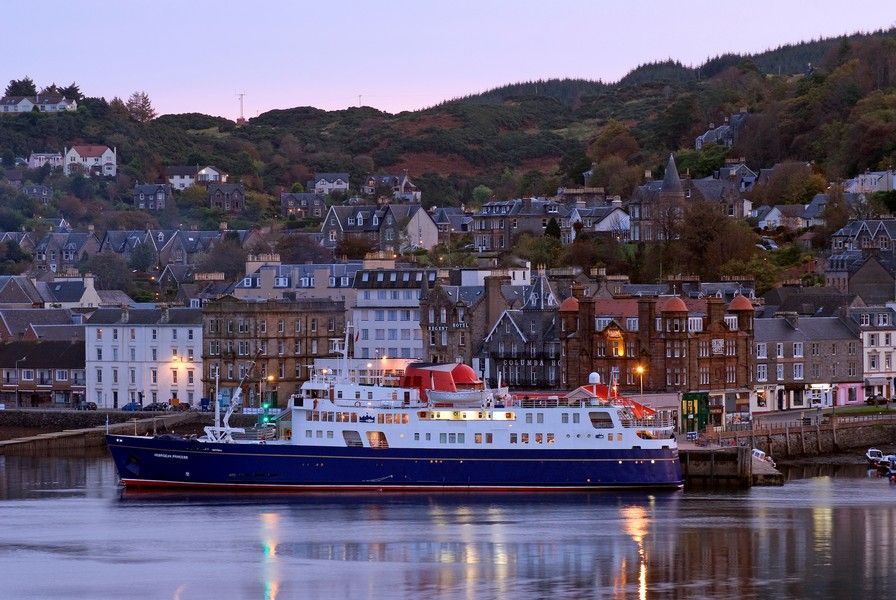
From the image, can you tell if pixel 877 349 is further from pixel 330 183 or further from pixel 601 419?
pixel 330 183

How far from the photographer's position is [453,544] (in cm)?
6288

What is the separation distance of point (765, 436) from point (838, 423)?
460cm

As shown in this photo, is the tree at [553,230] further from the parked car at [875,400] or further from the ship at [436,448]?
the ship at [436,448]

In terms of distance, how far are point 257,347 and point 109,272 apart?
41.1m

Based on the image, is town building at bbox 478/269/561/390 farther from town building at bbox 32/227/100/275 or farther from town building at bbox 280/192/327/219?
town building at bbox 280/192/327/219

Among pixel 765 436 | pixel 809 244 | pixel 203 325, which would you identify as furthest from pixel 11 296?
pixel 765 436

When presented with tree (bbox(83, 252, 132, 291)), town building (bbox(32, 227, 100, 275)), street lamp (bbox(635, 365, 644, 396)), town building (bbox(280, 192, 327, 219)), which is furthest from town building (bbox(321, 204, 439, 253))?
street lamp (bbox(635, 365, 644, 396))

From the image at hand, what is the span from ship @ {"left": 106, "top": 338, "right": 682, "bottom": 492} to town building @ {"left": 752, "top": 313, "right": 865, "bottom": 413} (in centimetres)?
1829

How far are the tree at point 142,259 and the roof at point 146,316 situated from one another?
4318 centimetres

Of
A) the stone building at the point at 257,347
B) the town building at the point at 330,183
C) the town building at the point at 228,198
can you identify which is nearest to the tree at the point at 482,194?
the town building at the point at 330,183

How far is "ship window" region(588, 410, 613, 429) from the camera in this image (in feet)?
243

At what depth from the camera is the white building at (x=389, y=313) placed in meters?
97.9

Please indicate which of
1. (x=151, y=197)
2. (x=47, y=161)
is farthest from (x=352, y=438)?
(x=47, y=161)

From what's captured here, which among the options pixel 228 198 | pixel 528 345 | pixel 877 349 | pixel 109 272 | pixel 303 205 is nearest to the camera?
pixel 528 345
